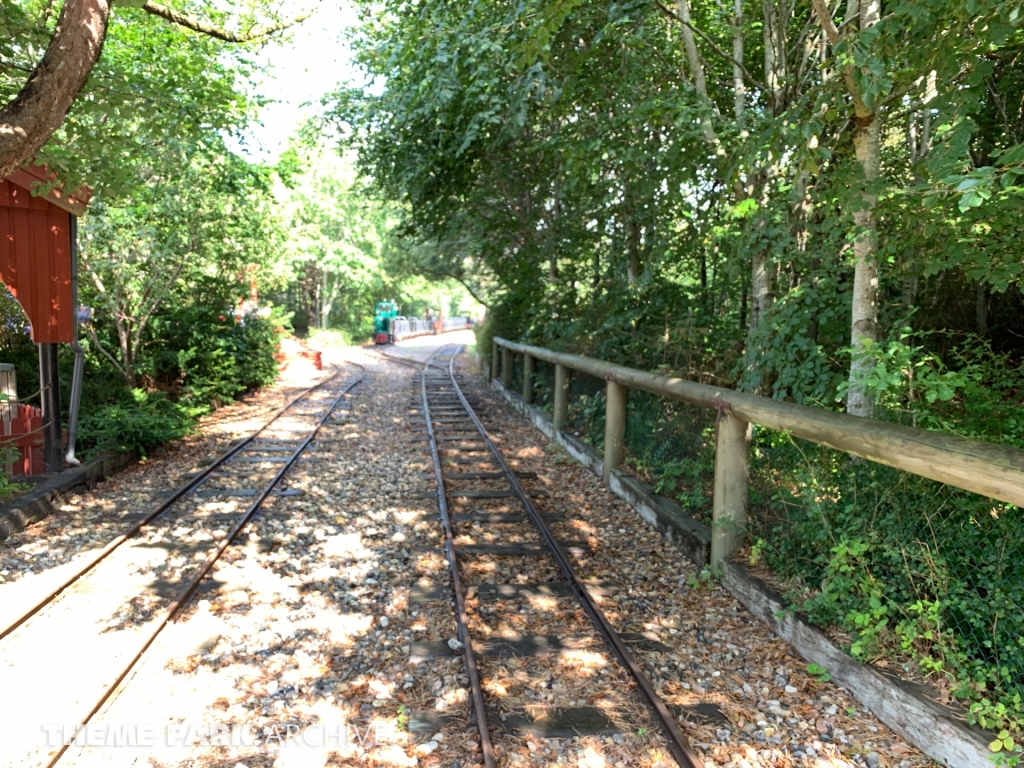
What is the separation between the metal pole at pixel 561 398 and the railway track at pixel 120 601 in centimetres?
415

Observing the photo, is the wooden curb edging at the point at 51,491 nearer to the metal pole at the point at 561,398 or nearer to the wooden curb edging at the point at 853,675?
the wooden curb edging at the point at 853,675

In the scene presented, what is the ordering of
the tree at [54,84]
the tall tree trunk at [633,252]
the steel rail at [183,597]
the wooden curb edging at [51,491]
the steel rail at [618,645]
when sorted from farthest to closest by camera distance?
1. the tall tree trunk at [633,252]
2. the wooden curb edging at [51,491]
3. the tree at [54,84]
4. the steel rail at [183,597]
5. the steel rail at [618,645]

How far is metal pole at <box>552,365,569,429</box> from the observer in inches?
407

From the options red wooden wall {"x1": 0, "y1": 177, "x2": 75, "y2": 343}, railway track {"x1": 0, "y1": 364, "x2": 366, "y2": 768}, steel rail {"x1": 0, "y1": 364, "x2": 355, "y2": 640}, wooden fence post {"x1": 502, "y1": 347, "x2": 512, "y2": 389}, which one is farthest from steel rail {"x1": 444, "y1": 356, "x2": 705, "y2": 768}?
wooden fence post {"x1": 502, "y1": 347, "x2": 512, "y2": 389}

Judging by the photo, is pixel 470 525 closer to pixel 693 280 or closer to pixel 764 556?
pixel 764 556

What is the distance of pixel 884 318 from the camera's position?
6031 mm

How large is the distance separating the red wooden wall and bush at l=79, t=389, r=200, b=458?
135cm

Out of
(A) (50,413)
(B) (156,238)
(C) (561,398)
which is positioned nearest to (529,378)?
(C) (561,398)

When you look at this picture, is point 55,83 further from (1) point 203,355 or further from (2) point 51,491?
(1) point 203,355

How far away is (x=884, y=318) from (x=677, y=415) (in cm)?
204

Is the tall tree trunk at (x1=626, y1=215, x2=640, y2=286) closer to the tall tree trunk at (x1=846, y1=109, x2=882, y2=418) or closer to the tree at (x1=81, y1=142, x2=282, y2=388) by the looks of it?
the tall tree trunk at (x1=846, y1=109, x2=882, y2=418)

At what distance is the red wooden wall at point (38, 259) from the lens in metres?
6.97

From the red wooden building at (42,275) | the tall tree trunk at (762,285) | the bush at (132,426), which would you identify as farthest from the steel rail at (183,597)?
the tall tree trunk at (762,285)

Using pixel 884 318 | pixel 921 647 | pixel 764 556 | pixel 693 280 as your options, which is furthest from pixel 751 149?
pixel 693 280
